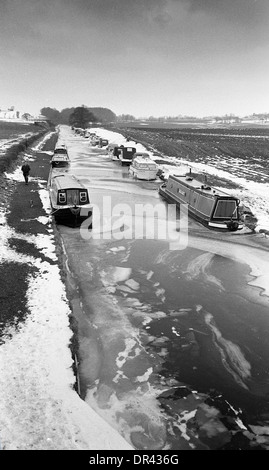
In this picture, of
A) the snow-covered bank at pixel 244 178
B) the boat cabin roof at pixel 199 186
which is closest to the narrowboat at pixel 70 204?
the boat cabin roof at pixel 199 186

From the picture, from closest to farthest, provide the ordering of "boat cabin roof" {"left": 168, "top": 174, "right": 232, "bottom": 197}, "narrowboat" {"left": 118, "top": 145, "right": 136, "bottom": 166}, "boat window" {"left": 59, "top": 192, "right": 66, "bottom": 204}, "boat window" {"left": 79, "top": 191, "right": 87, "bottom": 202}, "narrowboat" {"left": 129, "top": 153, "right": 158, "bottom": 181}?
"boat window" {"left": 59, "top": 192, "right": 66, "bottom": 204} → "boat window" {"left": 79, "top": 191, "right": 87, "bottom": 202} → "boat cabin roof" {"left": 168, "top": 174, "right": 232, "bottom": 197} → "narrowboat" {"left": 129, "top": 153, "right": 158, "bottom": 181} → "narrowboat" {"left": 118, "top": 145, "right": 136, "bottom": 166}

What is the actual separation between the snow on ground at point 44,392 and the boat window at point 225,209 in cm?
1352

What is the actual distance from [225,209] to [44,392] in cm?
1757

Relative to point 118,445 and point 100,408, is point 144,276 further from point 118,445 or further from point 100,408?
point 118,445

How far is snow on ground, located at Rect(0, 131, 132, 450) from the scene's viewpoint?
7297mm

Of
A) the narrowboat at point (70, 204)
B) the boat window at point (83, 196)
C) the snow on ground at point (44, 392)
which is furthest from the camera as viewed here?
the boat window at point (83, 196)

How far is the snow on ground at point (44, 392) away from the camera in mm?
7297

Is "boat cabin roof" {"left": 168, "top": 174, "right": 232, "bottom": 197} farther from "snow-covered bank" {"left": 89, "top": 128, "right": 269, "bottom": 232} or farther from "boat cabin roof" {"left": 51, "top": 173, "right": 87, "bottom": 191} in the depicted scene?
"boat cabin roof" {"left": 51, "top": 173, "right": 87, "bottom": 191}

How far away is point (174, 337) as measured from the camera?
38.0ft

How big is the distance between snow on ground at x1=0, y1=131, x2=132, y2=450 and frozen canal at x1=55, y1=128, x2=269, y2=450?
0.60 metres

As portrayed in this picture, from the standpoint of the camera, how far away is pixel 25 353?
9742 millimetres

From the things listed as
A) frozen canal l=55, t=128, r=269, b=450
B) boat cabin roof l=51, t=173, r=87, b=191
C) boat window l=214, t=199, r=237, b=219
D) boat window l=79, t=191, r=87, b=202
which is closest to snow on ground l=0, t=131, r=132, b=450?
frozen canal l=55, t=128, r=269, b=450

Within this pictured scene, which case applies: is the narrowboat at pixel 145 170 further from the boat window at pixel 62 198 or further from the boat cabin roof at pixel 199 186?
the boat window at pixel 62 198
